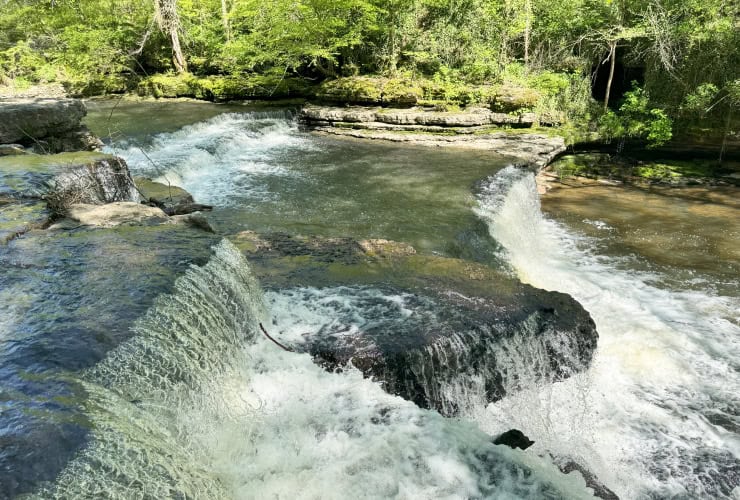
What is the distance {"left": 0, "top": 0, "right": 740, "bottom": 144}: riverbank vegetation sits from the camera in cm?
1407

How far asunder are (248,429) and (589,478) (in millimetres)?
2892

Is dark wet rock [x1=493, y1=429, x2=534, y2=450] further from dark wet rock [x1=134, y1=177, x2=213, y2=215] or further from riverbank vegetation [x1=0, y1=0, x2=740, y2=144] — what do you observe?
riverbank vegetation [x1=0, y1=0, x2=740, y2=144]

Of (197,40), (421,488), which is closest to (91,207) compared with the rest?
(421,488)

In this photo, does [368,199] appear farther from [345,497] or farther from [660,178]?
[660,178]

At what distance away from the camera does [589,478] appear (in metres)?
4.10

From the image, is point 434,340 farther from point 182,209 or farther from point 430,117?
point 430,117

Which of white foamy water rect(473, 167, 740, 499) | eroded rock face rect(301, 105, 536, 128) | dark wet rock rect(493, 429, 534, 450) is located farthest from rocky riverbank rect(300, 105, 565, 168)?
dark wet rock rect(493, 429, 534, 450)

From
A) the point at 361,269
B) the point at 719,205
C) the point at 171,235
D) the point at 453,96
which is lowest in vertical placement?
the point at 719,205

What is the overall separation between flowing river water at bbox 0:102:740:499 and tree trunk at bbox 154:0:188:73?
14.0 m

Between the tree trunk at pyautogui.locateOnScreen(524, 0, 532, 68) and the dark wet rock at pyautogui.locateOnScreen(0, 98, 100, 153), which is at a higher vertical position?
the tree trunk at pyautogui.locateOnScreen(524, 0, 532, 68)

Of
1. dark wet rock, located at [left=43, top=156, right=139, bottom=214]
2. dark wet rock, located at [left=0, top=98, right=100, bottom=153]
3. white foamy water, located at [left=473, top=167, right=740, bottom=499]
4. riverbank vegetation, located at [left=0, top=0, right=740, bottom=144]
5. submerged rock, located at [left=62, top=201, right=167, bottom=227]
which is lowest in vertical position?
white foamy water, located at [left=473, top=167, right=740, bottom=499]

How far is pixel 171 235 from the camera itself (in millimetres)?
4879

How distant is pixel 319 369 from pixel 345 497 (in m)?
1.23

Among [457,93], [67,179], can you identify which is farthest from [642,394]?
[457,93]
